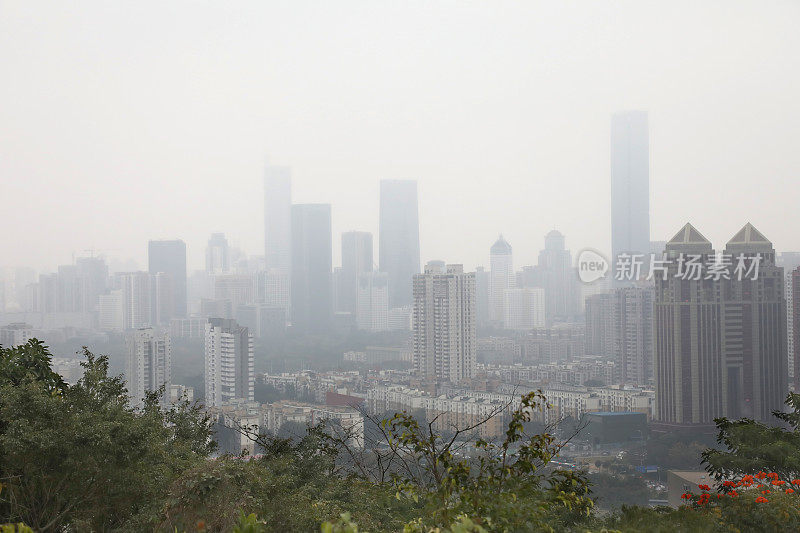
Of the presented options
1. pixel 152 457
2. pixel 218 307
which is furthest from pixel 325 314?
pixel 152 457

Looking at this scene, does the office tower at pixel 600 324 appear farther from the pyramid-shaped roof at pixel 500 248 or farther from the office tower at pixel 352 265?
the office tower at pixel 352 265

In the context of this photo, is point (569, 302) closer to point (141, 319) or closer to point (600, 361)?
point (600, 361)

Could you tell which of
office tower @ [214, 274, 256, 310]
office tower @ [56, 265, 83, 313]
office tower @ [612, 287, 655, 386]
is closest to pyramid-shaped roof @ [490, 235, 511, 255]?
office tower @ [612, 287, 655, 386]

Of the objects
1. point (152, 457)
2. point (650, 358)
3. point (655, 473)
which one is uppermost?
point (152, 457)

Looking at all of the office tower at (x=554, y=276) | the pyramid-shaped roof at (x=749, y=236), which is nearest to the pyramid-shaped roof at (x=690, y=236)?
the pyramid-shaped roof at (x=749, y=236)

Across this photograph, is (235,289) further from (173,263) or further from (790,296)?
(790,296)

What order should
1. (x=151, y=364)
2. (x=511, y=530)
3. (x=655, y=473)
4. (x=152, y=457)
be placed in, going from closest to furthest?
(x=511, y=530), (x=152, y=457), (x=655, y=473), (x=151, y=364)

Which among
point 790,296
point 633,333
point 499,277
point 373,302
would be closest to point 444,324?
point 499,277
